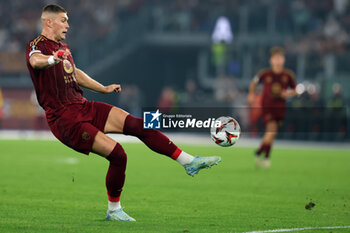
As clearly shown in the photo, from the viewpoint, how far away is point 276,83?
1400 cm

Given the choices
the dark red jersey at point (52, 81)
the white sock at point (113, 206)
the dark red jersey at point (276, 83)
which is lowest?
the white sock at point (113, 206)

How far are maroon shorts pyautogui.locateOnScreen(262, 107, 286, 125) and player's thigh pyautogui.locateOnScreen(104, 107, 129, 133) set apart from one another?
7763 mm

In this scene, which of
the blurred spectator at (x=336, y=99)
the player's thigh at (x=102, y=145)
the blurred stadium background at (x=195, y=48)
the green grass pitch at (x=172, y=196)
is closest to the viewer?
the player's thigh at (x=102, y=145)

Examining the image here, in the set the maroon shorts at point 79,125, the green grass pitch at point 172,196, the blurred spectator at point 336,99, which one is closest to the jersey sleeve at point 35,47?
the maroon shorts at point 79,125

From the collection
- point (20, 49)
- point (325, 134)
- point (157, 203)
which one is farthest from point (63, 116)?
point (20, 49)

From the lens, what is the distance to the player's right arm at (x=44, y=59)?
19.3 feet

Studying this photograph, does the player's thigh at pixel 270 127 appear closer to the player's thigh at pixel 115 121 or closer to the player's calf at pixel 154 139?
the player's calf at pixel 154 139

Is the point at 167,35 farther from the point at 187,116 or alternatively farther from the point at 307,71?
the point at 187,116

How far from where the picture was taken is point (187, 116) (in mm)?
6887

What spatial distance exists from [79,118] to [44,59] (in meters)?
0.68

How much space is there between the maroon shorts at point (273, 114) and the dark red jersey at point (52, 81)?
7902 mm

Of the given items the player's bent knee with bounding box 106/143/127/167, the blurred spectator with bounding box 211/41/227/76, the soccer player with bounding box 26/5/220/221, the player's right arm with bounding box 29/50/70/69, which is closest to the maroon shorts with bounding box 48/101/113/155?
the soccer player with bounding box 26/5/220/221

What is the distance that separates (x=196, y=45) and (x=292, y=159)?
50.5 feet

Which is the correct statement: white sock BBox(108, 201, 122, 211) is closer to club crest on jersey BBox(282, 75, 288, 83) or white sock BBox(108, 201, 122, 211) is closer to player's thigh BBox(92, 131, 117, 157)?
player's thigh BBox(92, 131, 117, 157)
